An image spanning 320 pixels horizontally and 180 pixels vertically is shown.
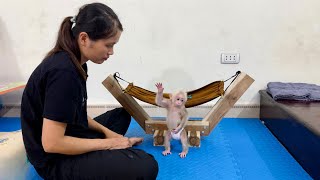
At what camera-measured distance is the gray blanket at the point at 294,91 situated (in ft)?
6.93

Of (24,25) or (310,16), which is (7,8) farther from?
(310,16)

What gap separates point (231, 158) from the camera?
5.99 ft

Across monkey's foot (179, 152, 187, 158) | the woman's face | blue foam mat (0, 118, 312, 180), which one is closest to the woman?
the woman's face

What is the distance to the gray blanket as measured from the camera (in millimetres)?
2113

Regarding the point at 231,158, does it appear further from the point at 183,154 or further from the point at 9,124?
the point at 9,124

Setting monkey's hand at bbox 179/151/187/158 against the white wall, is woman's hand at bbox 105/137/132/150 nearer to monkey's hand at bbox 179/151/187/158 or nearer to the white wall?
monkey's hand at bbox 179/151/187/158

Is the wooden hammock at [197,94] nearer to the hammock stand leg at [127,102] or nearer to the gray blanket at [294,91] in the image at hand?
the hammock stand leg at [127,102]

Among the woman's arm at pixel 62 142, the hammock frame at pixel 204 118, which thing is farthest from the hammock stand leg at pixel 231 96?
the woman's arm at pixel 62 142

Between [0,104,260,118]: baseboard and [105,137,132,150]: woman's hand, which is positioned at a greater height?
[105,137,132,150]: woman's hand

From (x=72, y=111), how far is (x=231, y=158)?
1.08 meters

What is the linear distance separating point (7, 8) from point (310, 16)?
2462 millimetres

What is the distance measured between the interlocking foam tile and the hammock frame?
93mm

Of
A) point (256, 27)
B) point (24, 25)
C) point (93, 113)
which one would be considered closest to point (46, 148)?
point (93, 113)

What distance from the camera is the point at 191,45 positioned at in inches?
96.4
